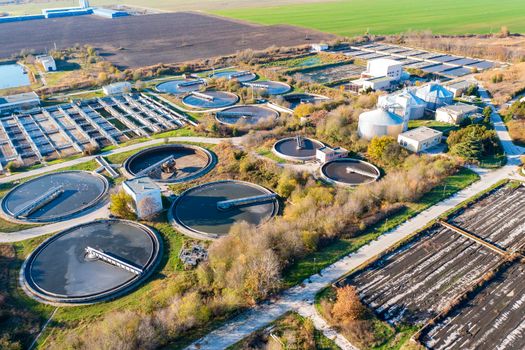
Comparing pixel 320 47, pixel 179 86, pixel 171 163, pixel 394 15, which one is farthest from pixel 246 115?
pixel 394 15

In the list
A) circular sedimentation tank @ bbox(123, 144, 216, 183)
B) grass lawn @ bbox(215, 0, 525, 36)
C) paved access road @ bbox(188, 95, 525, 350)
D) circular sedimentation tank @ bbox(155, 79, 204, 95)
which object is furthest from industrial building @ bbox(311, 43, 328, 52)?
paved access road @ bbox(188, 95, 525, 350)

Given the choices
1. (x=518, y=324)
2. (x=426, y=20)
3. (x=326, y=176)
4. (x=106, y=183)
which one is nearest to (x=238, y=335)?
(x=518, y=324)

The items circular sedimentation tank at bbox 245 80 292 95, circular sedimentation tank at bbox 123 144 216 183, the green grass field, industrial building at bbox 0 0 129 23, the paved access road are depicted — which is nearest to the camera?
the paved access road

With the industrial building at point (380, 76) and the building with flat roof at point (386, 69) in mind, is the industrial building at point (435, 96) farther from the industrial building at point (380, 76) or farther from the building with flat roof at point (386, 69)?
the building with flat roof at point (386, 69)

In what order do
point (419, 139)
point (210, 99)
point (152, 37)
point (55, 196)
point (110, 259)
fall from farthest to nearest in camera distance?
1. point (152, 37)
2. point (210, 99)
3. point (419, 139)
4. point (55, 196)
5. point (110, 259)

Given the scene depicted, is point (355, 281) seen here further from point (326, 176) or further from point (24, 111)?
point (24, 111)

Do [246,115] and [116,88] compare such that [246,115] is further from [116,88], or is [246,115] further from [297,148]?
[116,88]

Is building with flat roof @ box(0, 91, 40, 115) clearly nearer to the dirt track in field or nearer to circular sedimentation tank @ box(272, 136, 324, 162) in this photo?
the dirt track in field
